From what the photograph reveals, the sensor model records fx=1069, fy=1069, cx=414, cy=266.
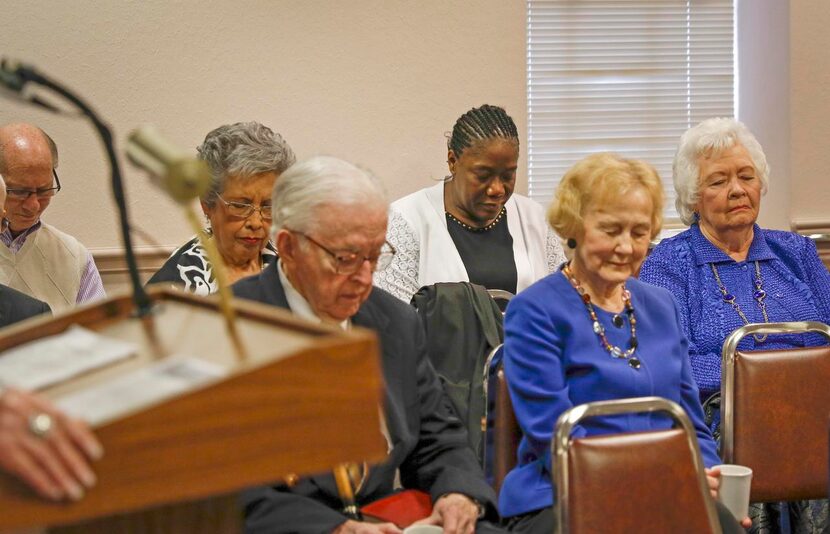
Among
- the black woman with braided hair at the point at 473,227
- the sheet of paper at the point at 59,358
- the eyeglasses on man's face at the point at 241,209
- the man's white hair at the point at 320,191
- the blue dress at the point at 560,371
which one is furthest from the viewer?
the black woman with braided hair at the point at 473,227

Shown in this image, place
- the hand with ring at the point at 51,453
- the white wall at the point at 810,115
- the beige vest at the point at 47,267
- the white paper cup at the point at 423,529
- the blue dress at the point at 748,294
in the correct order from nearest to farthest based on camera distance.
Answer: the hand with ring at the point at 51,453 < the white paper cup at the point at 423,529 < the blue dress at the point at 748,294 < the beige vest at the point at 47,267 < the white wall at the point at 810,115

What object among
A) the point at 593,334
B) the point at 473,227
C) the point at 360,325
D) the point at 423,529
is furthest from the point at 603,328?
the point at 473,227

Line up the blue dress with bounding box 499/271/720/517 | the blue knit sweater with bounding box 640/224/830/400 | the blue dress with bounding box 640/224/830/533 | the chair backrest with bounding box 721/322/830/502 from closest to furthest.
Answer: the blue dress with bounding box 499/271/720/517 → the chair backrest with bounding box 721/322/830/502 → the blue dress with bounding box 640/224/830/533 → the blue knit sweater with bounding box 640/224/830/400

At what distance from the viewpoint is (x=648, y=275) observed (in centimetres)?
376

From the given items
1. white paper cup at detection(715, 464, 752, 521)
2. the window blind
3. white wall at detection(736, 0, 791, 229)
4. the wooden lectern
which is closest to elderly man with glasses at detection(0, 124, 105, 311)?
the window blind

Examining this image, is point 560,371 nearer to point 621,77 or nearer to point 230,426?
point 230,426

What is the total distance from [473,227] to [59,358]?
3.03m

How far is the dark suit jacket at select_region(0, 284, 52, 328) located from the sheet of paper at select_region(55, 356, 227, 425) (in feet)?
6.86

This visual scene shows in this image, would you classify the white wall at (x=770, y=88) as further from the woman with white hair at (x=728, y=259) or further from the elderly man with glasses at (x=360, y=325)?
the elderly man with glasses at (x=360, y=325)

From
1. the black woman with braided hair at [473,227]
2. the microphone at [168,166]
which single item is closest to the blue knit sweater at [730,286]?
Answer: the black woman with braided hair at [473,227]

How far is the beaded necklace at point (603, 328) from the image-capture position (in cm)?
270

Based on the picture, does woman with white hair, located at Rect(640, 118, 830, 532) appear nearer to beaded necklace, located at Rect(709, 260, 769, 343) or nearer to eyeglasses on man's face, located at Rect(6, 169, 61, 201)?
beaded necklace, located at Rect(709, 260, 769, 343)

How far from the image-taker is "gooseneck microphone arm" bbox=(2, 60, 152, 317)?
133 centimetres

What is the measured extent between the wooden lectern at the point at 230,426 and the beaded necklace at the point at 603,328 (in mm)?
1493
